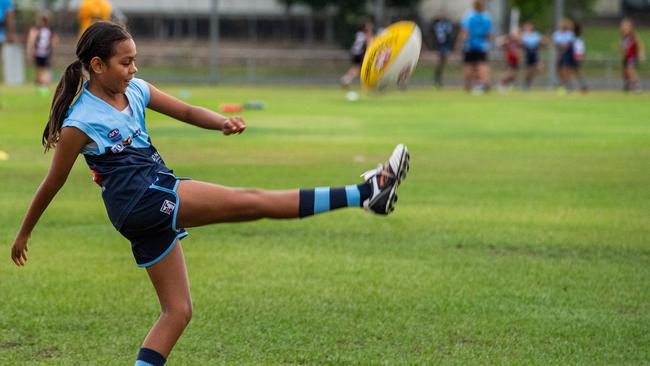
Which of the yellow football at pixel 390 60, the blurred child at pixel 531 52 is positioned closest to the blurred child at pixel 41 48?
the blurred child at pixel 531 52

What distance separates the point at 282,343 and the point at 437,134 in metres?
13.8

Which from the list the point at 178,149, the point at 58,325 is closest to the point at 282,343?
the point at 58,325

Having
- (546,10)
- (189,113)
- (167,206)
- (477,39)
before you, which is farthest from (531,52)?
(167,206)

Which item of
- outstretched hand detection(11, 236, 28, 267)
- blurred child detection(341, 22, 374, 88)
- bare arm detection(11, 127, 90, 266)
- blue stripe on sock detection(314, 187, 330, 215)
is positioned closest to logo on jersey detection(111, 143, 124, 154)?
bare arm detection(11, 127, 90, 266)

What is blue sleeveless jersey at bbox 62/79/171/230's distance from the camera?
4.91 meters

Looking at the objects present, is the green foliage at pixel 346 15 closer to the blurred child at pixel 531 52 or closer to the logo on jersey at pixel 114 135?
the blurred child at pixel 531 52

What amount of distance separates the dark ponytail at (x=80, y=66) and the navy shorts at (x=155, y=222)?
1.66ft

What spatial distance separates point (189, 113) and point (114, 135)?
55cm

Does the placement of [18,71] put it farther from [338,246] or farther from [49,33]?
[338,246]

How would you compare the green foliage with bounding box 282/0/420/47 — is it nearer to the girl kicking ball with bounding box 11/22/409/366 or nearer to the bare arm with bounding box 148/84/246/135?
the bare arm with bounding box 148/84/246/135

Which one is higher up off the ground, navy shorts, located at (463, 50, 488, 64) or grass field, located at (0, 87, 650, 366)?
grass field, located at (0, 87, 650, 366)

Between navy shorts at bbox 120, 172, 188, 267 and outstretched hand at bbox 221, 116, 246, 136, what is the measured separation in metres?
0.48

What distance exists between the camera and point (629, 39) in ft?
118

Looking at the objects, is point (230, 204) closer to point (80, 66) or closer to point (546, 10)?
point (80, 66)
